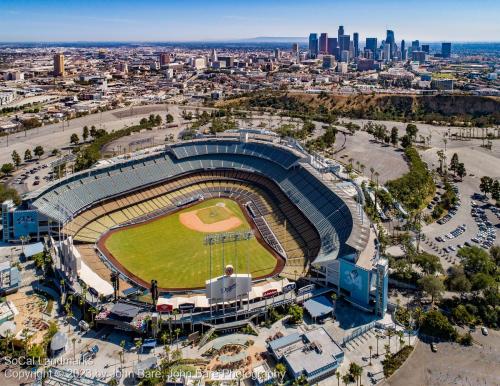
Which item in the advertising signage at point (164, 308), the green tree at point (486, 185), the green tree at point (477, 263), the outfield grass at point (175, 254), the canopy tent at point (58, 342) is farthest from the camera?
the green tree at point (486, 185)

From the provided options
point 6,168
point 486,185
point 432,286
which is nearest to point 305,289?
point 432,286

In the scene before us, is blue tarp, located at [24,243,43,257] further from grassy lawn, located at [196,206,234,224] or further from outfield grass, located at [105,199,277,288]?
grassy lawn, located at [196,206,234,224]

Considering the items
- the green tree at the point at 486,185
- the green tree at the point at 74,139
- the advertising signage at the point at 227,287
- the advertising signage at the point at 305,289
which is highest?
the green tree at the point at 74,139

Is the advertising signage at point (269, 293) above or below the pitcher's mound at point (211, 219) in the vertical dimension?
below

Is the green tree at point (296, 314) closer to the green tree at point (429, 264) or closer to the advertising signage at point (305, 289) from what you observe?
the advertising signage at point (305, 289)

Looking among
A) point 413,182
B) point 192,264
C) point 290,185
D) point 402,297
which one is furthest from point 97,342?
point 413,182

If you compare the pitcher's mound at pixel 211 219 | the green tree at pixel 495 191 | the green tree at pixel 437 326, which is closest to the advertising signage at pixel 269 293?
the green tree at pixel 437 326

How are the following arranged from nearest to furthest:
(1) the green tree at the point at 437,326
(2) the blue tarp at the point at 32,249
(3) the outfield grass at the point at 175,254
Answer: (1) the green tree at the point at 437,326 < (3) the outfield grass at the point at 175,254 < (2) the blue tarp at the point at 32,249

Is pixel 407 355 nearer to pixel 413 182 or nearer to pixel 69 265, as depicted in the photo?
pixel 69 265
